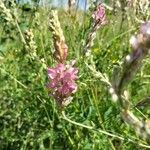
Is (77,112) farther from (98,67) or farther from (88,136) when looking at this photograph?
(98,67)

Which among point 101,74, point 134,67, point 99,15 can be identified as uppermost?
point 99,15

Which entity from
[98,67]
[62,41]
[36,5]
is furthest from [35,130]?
[62,41]

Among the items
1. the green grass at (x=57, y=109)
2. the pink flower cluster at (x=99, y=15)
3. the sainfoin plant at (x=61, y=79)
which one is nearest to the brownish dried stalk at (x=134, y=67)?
the sainfoin plant at (x=61, y=79)

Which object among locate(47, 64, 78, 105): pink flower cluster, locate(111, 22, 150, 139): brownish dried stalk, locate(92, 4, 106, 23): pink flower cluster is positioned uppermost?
locate(92, 4, 106, 23): pink flower cluster

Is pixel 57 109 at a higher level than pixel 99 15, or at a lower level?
lower

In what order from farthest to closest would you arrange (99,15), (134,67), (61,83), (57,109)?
(99,15) → (57,109) → (61,83) → (134,67)

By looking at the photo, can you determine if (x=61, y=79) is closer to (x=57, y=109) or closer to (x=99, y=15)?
(x=57, y=109)

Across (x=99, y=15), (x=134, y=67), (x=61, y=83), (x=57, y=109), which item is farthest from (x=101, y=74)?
(x=99, y=15)

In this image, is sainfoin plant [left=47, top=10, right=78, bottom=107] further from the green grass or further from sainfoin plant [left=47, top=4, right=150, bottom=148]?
the green grass

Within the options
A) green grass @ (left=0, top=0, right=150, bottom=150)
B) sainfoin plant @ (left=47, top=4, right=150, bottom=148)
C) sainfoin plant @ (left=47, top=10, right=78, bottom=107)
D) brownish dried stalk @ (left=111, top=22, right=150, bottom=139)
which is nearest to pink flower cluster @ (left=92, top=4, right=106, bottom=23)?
sainfoin plant @ (left=47, top=4, right=150, bottom=148)

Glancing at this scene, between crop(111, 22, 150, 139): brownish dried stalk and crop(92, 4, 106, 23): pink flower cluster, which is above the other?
crop(92, 4, 106, 23): pink flower cluster
